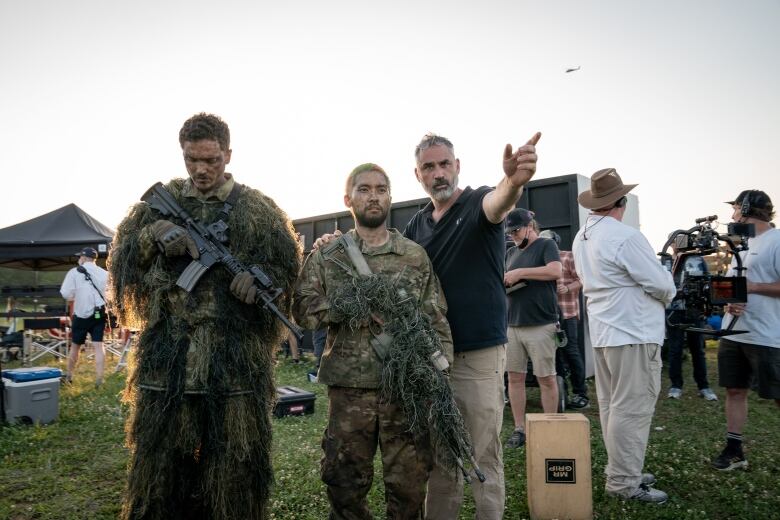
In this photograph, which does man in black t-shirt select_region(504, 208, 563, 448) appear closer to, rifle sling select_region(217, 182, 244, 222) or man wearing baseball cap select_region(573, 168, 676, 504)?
man wearing baseball cap select_region(573, 168, 676, 504)

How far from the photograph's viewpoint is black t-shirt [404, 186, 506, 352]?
2.90 metres

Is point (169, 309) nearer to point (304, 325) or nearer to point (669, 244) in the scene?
point (304, 325)

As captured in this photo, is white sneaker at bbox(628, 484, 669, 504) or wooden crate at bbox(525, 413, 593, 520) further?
white sneaker at bbox(628, 484, 669, 504)

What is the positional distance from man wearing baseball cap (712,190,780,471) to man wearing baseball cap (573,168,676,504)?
1.04 metres

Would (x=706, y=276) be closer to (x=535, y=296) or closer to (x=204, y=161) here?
(x=535, y=296)

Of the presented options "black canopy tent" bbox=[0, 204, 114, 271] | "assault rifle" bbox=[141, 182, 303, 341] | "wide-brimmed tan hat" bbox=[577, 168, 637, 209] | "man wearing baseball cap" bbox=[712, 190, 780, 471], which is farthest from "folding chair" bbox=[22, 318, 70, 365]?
"man wearing baseball cap" bbox=[712, 190, 780, 471]

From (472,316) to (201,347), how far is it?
1504mm

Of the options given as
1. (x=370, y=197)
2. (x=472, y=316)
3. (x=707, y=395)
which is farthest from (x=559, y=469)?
(x=707, y=395)

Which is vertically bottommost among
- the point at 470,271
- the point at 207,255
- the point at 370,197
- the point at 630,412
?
the point at 630,412

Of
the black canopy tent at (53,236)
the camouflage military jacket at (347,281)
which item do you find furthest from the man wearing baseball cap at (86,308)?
the camouflage military jacket at (347,281)

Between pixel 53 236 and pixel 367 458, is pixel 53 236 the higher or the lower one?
the higher one

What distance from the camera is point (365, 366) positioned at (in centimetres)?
253

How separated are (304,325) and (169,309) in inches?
29.6

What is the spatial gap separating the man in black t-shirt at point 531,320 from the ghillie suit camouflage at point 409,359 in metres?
2.85
